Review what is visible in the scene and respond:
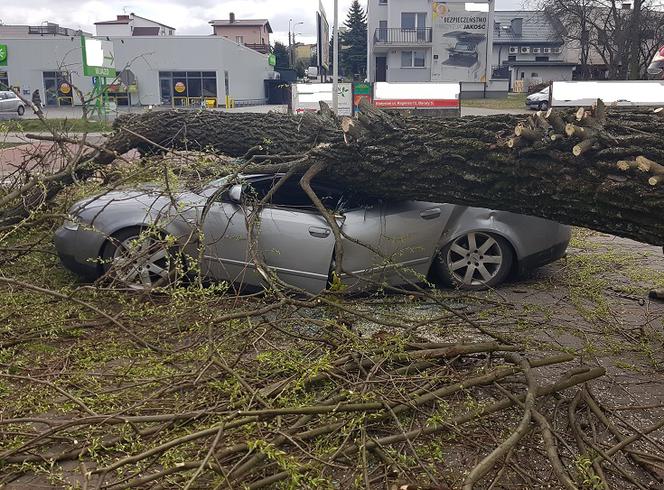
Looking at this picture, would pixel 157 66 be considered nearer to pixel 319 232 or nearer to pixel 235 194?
pixel 235 194

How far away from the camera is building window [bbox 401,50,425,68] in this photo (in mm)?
49841

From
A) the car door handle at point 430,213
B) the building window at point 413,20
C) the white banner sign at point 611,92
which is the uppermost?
the building window at point 413,20

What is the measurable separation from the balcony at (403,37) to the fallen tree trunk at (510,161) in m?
44.6

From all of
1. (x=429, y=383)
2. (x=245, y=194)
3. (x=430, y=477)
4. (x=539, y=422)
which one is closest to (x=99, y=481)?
(x=430, y=477)

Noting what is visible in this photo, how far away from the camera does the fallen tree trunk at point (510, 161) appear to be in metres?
3.84

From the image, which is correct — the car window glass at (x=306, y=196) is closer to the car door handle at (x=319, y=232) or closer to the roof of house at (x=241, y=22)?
the car door handle at (x=319, y=232)

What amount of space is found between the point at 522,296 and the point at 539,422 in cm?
289

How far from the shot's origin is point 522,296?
223 inches

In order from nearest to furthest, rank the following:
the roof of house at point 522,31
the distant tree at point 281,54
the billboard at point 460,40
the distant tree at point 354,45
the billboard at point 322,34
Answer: the billboard at point 322,34, the billboard at point 460,40, the roof of house at point 522,31, the distant tree at point 354,45, the distant tree at point 281,54

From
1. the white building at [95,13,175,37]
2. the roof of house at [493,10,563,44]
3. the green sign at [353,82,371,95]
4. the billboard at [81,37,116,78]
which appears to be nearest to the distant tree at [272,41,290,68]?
the white building at [95,13,175,37]

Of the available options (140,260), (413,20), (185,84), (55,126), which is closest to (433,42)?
(413,20)

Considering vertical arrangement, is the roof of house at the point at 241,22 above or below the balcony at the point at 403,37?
above

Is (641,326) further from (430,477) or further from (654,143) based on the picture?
(430,477)

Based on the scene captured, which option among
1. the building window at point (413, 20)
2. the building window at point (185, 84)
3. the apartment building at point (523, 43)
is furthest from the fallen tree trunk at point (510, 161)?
the apartment building at point (523, 43)
